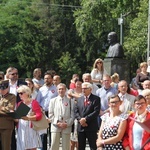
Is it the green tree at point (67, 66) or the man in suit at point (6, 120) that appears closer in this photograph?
the man in suit at point (6, 120)

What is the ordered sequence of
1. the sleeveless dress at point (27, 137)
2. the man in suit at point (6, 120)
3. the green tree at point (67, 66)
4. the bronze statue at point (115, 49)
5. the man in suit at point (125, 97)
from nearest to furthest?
the man in suit at point (6, 120), the sleeveless dress at point (27, 137), the man in suit at point (125, 97), the bronze statue at point (115, 49), the green tree at point (67, 66)

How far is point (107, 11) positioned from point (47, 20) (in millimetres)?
18012

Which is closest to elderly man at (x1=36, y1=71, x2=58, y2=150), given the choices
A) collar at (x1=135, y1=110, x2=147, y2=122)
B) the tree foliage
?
collar at (x1=135, y1=110, x2=147, y2=122)

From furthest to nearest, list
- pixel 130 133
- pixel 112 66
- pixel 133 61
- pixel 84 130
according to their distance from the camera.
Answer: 1. pixel 133 61
2. pixel 112 66
3. pixel 84 130
4. pixel 130 133

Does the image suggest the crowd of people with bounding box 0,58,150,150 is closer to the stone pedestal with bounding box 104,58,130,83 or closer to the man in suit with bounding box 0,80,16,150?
the man in suit with bounding box 0,80,16,150

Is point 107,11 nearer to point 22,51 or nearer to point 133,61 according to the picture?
point 133,61

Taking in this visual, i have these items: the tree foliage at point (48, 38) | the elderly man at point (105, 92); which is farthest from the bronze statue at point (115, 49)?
the tree foliage at point (48, 38)

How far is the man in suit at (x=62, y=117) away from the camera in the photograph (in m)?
11.5

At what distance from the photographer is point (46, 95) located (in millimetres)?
12906

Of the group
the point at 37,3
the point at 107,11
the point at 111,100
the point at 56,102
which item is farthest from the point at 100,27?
the point at 111,100

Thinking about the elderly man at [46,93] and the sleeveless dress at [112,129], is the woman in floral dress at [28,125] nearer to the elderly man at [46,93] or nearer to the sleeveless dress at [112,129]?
the sleeveless dress at [112,129]

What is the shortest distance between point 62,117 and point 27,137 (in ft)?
5.76

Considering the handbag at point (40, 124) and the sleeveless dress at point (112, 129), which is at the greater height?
the sleeveless dress at point (112, 129)

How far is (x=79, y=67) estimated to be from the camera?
53.2 meters
